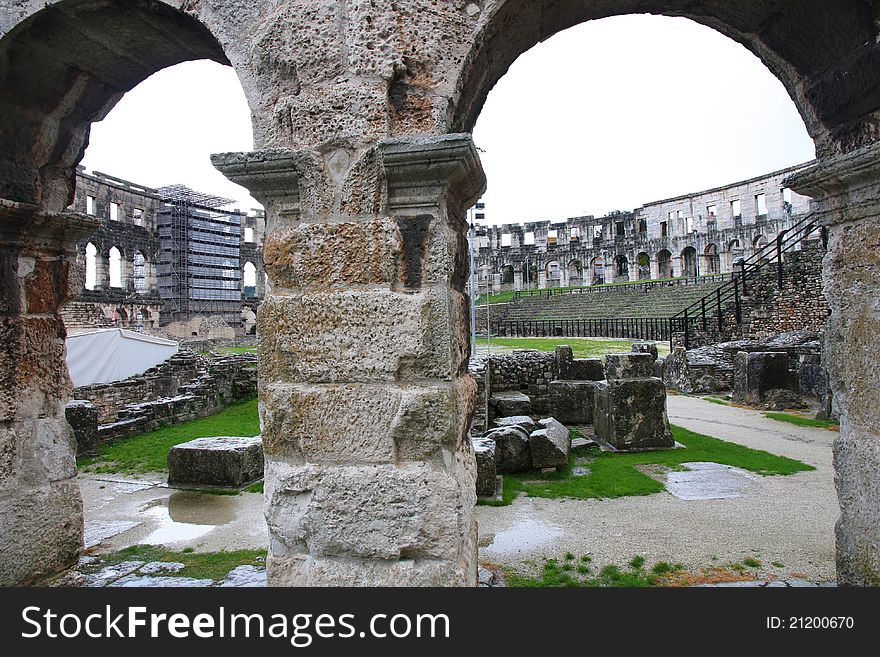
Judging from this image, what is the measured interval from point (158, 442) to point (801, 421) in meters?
9.84

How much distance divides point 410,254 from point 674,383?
11678 mm

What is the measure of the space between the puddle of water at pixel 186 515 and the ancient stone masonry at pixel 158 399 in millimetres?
2935

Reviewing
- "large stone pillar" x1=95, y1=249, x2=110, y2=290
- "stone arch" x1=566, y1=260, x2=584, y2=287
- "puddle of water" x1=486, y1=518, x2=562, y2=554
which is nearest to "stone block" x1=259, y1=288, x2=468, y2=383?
"puddle of water" x1=486, y1=518, x2=562, y2=554

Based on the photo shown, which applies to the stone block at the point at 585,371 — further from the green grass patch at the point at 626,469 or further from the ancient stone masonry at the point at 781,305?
the ancient stone masonry at the point at 781,305

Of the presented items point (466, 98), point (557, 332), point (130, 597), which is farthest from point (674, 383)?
point (557, 332)

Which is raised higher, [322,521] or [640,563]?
[322,521]

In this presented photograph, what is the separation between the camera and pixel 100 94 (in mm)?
3508

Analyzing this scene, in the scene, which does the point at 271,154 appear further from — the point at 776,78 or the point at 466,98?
the point at 776,78

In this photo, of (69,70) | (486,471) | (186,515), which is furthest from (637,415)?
(69,70)

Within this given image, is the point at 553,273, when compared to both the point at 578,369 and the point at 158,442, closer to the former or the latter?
the point at 578,369

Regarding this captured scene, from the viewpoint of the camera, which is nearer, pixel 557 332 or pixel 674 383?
pixel 674 383

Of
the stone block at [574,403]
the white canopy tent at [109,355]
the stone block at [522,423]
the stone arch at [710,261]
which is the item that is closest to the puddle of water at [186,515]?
the stone block at [522,423]

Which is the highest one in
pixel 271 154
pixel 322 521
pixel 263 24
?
pixel 263 24

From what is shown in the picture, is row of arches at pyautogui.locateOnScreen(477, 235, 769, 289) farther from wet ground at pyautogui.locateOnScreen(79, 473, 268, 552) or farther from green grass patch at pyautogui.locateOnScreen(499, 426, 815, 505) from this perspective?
wet ground at pyautogui.locateOnScreen(79, 473, 268, 552)
